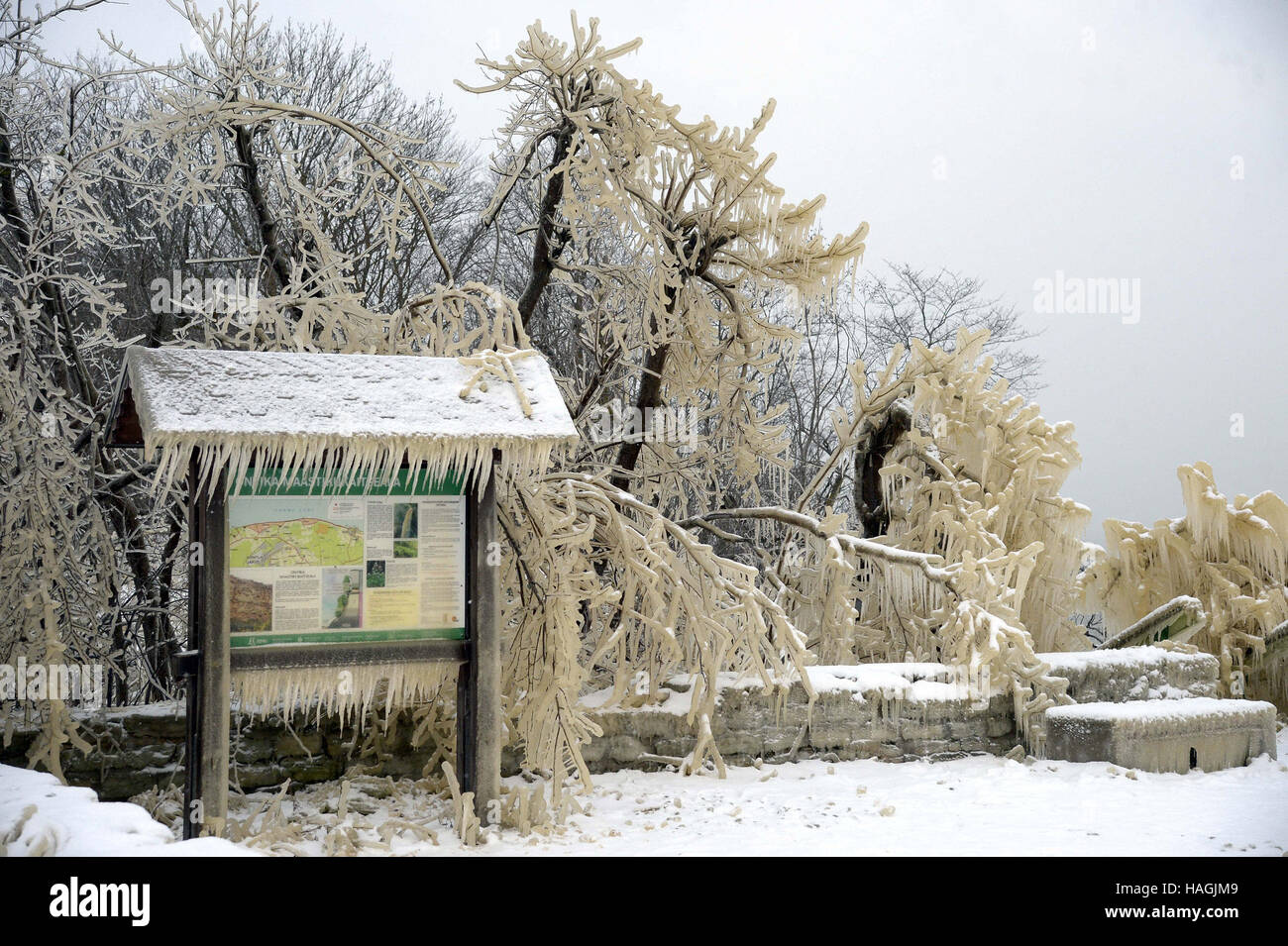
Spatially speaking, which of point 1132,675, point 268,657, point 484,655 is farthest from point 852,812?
point 268,657

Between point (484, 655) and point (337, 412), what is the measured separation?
1.58 m

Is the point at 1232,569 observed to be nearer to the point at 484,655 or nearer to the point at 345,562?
the point at 484,655

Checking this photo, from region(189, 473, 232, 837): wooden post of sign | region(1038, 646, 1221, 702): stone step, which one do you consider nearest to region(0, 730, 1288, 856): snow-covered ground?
region(189, 473, 232, 837): wooden post of sign

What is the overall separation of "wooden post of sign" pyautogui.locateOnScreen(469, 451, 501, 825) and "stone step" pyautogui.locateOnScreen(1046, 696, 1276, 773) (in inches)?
162

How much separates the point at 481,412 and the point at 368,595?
118cm

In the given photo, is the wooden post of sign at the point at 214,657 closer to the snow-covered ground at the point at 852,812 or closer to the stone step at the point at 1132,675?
the snow-covered ground at the point at 852,812

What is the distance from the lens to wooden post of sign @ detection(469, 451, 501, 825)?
608cm

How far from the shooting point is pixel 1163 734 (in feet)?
24.5

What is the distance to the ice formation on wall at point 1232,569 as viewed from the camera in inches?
426

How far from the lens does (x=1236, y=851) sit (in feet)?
17.4

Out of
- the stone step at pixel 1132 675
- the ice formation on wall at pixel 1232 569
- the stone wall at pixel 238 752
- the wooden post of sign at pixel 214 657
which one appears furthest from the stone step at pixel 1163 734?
the wooden post of sign at pixel 214 657
